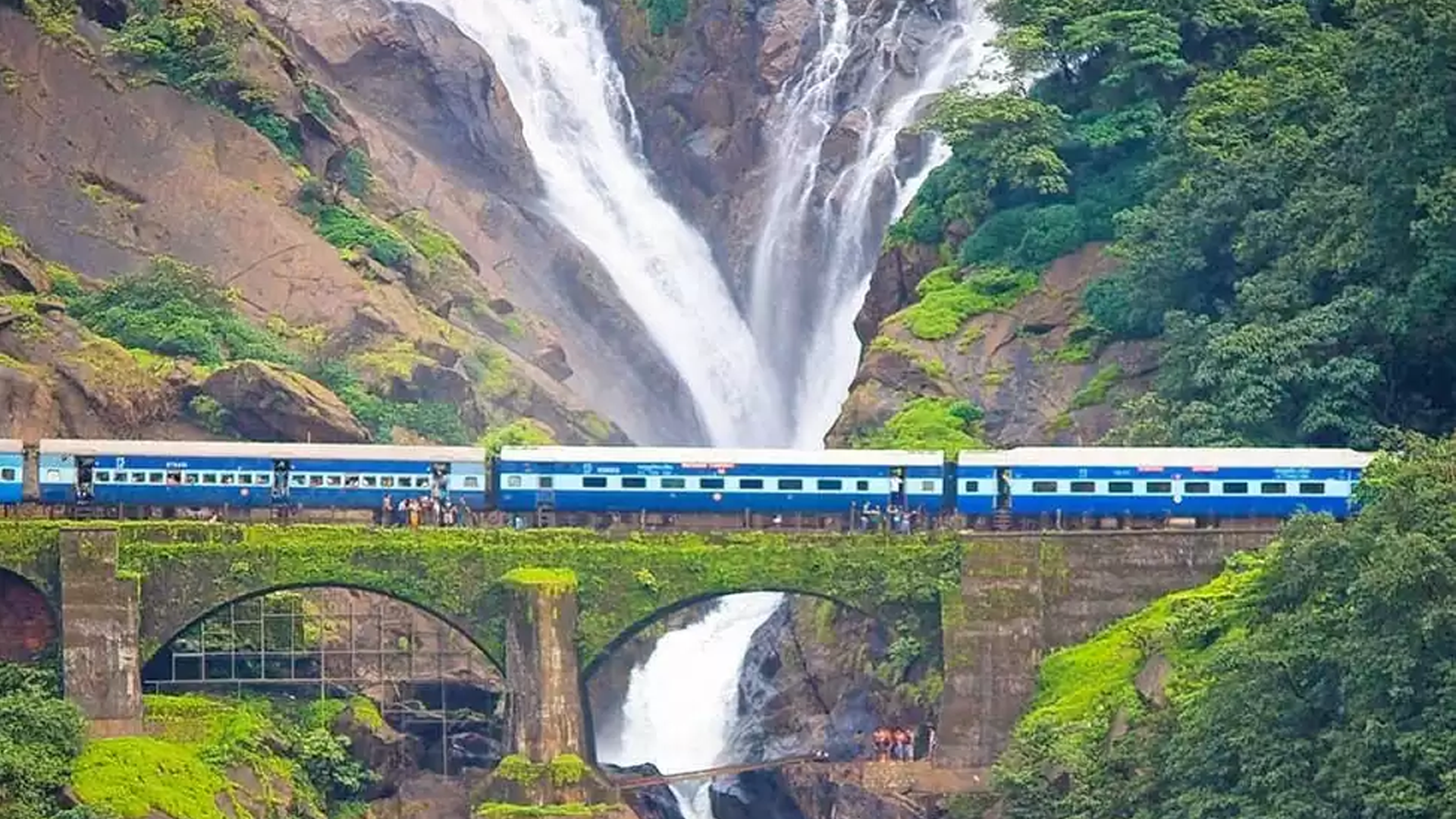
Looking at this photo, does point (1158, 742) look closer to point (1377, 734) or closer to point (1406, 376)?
point (1377, 734)

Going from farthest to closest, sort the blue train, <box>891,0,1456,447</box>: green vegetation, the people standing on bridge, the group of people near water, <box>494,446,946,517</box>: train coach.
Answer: <box>891,0,1456,447</box>: green vegetation, <box>494,446,946,517</box>: train coach, the blue train, the people standing on bridge, the group of people near water

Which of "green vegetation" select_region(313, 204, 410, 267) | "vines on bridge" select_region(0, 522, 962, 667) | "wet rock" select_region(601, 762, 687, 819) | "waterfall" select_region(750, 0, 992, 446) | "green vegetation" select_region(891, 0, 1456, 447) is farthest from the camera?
"waterfall" select_region(750, 0, 992, 446)

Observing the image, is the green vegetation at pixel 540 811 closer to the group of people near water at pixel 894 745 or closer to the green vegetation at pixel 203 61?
the group of people near water at pixel 894 745

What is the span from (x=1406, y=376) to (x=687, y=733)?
1839cm

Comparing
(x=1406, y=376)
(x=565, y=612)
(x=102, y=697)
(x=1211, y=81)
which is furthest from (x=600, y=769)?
(x=1211, y=81)

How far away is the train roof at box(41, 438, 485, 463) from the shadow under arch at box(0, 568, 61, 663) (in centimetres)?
319

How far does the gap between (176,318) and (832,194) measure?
22.2 meters

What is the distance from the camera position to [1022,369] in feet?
321

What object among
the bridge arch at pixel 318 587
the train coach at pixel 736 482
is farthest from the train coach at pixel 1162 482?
the bridge arch at pixel 318 587

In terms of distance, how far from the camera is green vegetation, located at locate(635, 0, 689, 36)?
4865 inches

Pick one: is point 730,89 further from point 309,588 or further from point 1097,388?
point 309,588

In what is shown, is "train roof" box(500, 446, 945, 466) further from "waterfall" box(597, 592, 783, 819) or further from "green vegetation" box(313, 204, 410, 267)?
"green vegetation" box(313, 204, 410, 267)

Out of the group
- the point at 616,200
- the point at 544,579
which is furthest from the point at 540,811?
the point at 616,200

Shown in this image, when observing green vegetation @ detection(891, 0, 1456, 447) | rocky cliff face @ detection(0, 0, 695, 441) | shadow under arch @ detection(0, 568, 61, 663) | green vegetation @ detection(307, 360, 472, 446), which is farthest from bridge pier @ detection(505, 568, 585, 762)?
green vegetation @ detection(307, 360, 472, 446)
